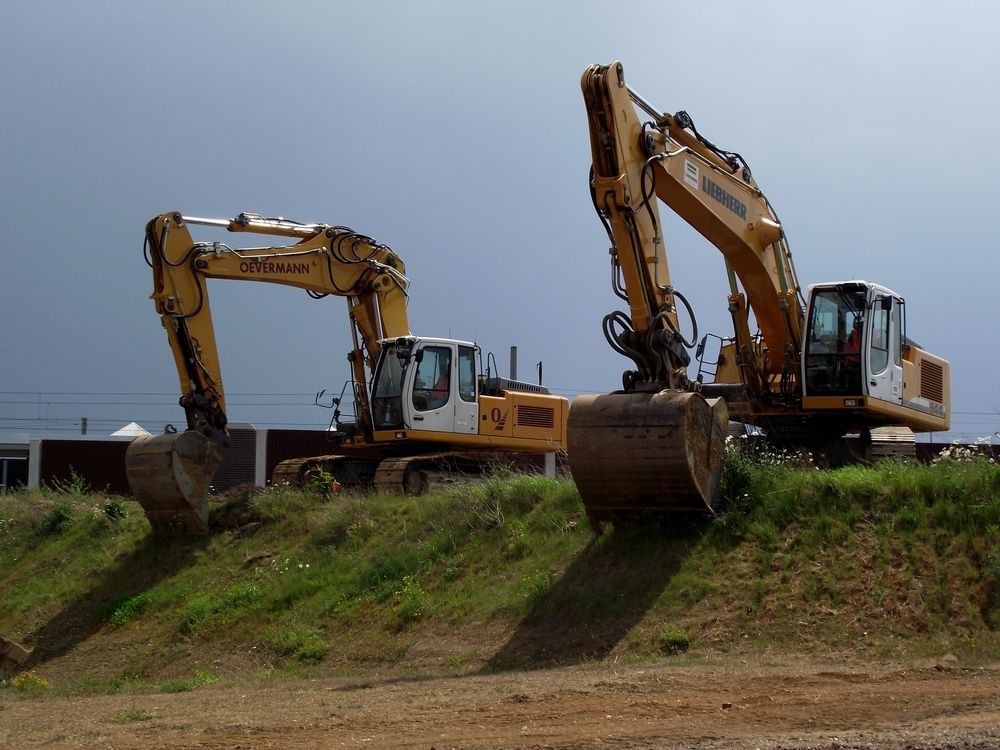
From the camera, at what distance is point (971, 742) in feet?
22.5

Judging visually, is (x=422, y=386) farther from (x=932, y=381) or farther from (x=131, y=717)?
(x=131, y=717)

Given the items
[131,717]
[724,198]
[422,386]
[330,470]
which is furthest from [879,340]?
[131,717]

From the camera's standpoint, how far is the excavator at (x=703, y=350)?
13078 mm

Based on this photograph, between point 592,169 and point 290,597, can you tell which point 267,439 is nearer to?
point 290,597

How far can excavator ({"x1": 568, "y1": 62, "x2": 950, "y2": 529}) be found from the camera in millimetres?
13078

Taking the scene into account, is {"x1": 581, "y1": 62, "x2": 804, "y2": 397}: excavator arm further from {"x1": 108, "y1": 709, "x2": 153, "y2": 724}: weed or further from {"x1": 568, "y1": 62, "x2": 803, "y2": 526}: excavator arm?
{"x1": 108, "y1": 709, "x2": 153, "y2": 724}: weed

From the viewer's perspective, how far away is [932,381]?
19250 millimetres

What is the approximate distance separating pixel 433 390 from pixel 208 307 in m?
4.16

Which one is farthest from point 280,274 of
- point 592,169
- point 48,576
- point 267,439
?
point 267,439

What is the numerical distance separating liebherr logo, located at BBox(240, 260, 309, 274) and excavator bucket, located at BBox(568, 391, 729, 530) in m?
9.81

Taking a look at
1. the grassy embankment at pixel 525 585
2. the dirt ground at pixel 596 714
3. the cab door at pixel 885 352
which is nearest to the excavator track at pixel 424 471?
the grassy embankment at pixel 525 585

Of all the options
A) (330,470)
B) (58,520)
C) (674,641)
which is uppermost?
(330,470)

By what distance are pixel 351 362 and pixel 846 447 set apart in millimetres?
9570

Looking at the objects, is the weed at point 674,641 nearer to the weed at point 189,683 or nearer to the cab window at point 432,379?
the weed at point 189,683
